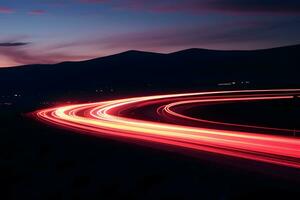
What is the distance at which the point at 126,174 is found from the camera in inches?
679

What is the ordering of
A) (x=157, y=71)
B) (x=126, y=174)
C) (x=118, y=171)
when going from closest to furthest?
1. (x=126, y=174)
2. (x=118, y=171)
3. (x=157, y=71)

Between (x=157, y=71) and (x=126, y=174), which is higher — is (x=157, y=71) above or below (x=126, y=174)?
below

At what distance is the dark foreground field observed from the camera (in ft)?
44.7

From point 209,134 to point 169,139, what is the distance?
6.29 feet

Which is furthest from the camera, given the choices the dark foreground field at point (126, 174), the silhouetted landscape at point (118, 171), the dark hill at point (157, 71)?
the dark hill at point (157, 71)

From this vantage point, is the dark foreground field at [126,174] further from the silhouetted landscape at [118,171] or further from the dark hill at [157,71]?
the dark hill at [157,71]

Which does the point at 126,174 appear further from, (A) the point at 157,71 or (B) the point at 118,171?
(A) the point at 157,71

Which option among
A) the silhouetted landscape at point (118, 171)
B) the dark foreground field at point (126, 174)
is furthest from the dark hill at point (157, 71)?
the dark foreground field at point (126, 174)

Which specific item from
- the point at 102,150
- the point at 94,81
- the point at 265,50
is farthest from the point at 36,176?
the point at 265,50

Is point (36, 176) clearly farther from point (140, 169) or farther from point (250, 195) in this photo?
point (250, 195)

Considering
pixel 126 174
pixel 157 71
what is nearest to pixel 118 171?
pixel 126 174

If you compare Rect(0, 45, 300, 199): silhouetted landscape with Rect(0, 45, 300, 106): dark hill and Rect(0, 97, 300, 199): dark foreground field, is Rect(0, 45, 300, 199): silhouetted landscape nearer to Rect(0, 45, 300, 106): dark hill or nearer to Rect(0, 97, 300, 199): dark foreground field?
Rect(0, 97, 300, 199): dark foreground field

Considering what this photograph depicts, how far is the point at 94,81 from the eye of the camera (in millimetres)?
162500

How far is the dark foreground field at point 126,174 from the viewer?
13609mm
